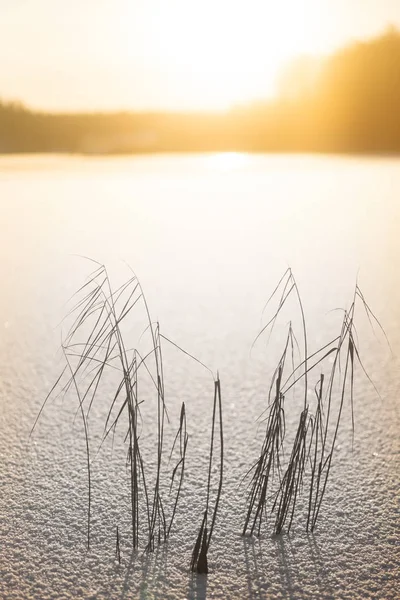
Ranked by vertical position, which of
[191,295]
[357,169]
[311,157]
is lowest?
[191,295]

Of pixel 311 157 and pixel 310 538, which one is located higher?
pixel 311 157

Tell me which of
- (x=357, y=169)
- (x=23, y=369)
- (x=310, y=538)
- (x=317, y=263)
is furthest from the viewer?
(x=357, y=169)

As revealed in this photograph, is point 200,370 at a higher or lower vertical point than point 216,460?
higher

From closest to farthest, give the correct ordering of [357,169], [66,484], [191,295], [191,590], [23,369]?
1. [191,590]
2. [66,484]
3. [23,369]
4. [191,295]
5. [357,169]

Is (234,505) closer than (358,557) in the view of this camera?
No

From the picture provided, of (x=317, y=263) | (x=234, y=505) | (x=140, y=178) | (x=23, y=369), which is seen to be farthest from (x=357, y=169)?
(x=234, y=505)

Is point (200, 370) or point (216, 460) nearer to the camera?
point (216, 460)

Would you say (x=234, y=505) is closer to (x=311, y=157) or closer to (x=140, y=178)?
(x=140, y=178)
